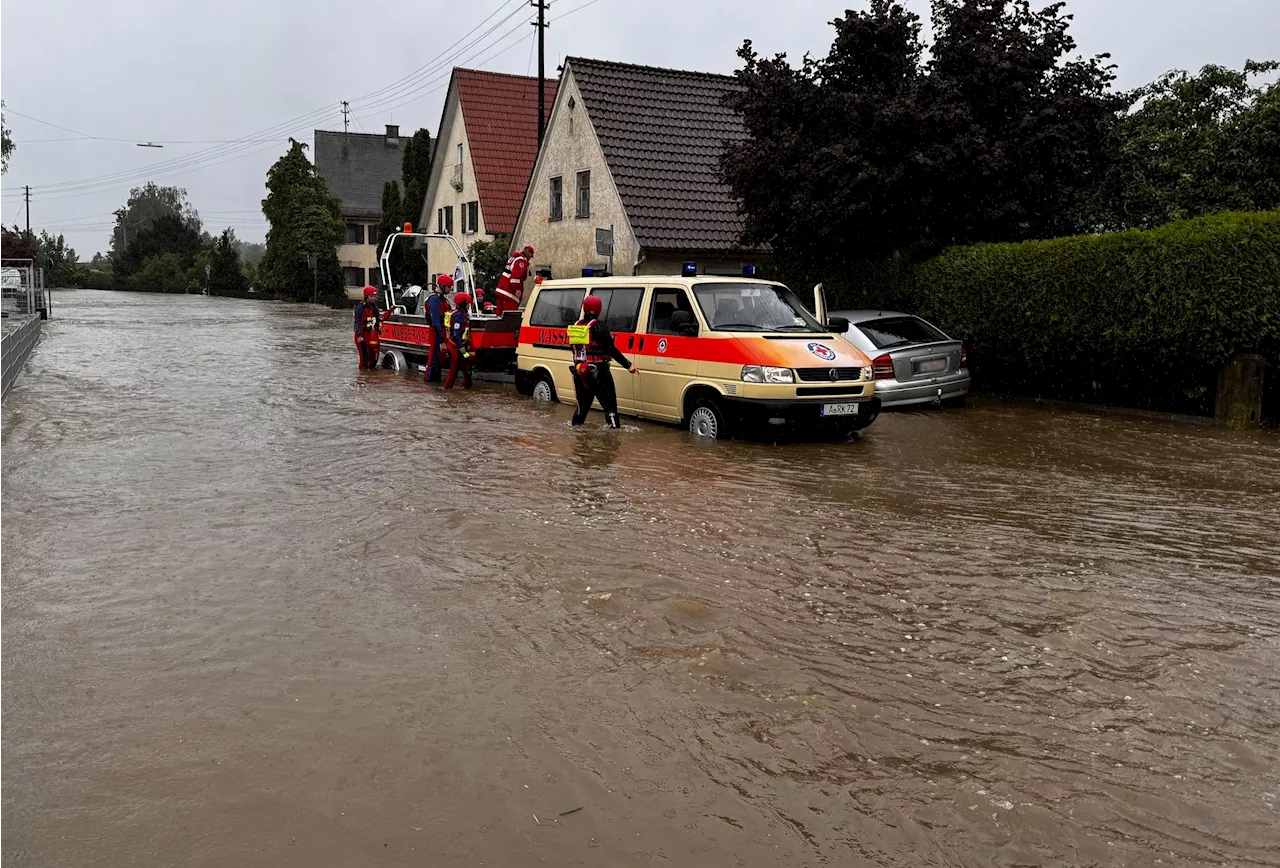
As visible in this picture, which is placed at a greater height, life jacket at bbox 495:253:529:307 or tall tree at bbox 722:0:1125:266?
tall tree at bbox 722:0:1125:266

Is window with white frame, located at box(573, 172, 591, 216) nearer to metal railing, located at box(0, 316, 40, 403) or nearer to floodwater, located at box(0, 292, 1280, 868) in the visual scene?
metal railing, located at box(0, 316, 40, 403)

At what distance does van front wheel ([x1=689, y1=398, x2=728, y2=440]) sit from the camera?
12157 millimetres

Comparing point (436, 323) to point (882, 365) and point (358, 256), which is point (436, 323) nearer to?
point (882, 365)

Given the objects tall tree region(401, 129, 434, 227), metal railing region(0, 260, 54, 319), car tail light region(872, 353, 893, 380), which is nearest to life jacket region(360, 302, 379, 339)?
car tail light region(872, 353, 893, 380)

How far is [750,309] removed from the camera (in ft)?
41.5

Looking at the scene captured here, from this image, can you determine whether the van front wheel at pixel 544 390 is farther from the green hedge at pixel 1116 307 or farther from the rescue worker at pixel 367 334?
the rescue worker at pixel 367 334

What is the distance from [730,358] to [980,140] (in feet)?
25.1

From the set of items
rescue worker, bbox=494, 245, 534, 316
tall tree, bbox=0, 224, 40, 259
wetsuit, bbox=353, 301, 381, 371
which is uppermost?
tall tree, bbox=0, 224, 40, 259

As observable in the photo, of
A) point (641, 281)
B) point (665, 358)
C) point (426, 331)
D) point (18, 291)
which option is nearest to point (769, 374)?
point (665, 358)

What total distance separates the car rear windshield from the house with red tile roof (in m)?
24.4

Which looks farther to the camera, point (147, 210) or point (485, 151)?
point (147, 210)

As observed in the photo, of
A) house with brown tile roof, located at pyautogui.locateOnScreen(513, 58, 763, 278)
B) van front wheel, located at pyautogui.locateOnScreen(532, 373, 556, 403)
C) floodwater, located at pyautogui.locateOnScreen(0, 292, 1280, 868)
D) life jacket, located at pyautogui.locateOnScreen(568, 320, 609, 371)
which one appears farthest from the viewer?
house with brown tile roof, located at pyautogui.locateOnScreen(513, 58, 763, 278)

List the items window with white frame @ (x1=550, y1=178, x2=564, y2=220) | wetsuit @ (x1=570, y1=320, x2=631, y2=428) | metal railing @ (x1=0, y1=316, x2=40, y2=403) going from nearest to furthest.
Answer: wetsuit @ (x1=570, y1=320, x2=631, y2=428) → metal railing @ (x1=0, y1=316, x2=40, y2=403) → window with white frame @ (x1=550, y1=178, x2=564, y2=220)

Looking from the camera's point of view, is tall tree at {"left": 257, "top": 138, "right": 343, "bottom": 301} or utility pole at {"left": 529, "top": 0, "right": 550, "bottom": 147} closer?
utility pole at {"left": 529, "top": 0, "right": 550, "bottom": 147}
